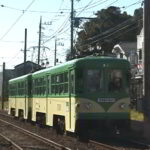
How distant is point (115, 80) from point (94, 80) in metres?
0.82

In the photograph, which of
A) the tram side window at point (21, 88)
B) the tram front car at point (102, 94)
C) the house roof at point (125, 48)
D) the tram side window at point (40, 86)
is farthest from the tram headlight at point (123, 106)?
the house roof at point (125, 48)

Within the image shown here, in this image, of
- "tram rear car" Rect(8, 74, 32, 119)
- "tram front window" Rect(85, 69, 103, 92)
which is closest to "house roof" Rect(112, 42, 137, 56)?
"tram rear car" Rect(8, 74, 32, 119)

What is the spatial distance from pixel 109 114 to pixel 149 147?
2.42 m

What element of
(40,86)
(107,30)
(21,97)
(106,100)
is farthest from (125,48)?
(106,100)

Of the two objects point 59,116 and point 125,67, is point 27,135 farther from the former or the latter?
point 125,67

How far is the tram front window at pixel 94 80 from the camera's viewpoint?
18.7m

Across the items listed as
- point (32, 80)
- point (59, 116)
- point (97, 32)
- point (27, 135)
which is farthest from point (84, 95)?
point (97, 32)

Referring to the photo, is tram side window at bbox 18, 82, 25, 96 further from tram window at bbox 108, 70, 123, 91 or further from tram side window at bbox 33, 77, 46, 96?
tram window at bbox 108, 70, 123, 91

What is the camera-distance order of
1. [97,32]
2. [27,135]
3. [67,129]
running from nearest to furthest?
[67,129] < [27,135] < [97,32]

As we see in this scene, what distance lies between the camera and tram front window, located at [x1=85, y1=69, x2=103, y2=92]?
18656 millimetres

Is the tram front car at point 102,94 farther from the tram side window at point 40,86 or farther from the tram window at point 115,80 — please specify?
the tram side window at point 40,86

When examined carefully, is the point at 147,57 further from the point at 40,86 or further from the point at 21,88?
the point at 21,88

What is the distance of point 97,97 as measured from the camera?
18.6 metres

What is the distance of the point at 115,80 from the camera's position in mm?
19094
